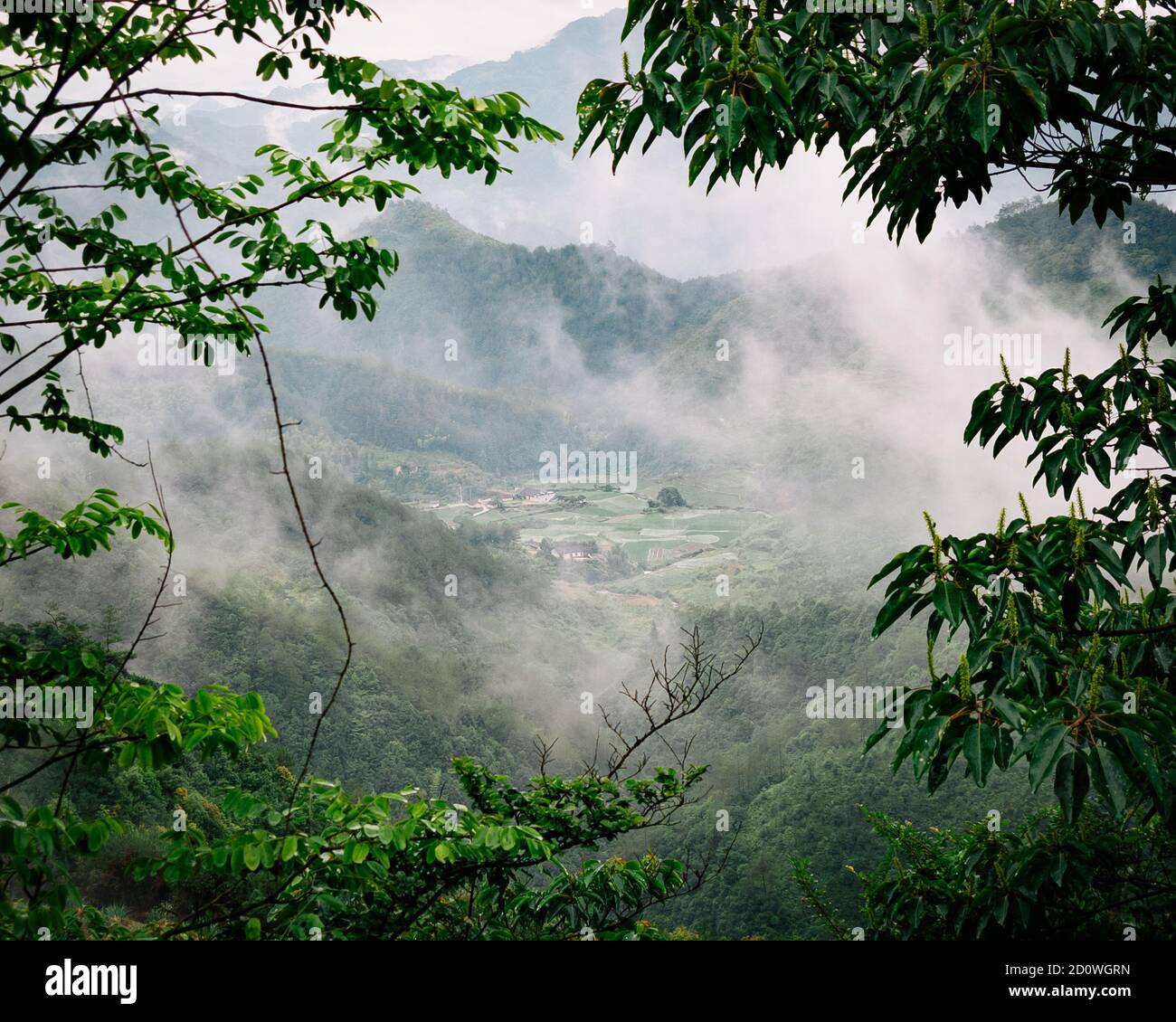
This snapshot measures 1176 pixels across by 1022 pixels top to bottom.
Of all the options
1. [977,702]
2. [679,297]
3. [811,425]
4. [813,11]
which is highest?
[679,297]

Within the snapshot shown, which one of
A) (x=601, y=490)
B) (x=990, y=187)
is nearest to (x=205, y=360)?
(x=990, y=187)

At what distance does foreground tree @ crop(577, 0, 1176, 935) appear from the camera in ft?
4.88

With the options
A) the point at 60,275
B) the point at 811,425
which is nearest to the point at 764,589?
the point at 811,425

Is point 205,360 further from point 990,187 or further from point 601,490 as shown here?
point 601,490

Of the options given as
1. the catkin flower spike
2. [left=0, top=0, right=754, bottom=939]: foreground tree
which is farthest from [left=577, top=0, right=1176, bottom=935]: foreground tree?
[left=0, top=0, right=754, bottom=939]: foreground tree

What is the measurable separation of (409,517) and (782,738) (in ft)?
72.8

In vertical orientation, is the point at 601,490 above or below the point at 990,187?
above

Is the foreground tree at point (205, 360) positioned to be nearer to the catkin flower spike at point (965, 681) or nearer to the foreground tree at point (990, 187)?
→ the foreground tree at point (990, 187)

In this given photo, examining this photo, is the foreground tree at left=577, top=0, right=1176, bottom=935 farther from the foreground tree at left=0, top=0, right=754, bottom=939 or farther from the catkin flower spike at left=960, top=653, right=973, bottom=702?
the foreground tree at left=0, top=0, right=754, bottom=939

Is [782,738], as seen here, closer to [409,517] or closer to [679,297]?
[409,517]

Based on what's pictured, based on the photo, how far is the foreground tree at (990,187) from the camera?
149 centimetres

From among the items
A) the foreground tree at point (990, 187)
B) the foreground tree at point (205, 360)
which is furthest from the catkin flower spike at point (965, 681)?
the foreground tree at point (205, 360)

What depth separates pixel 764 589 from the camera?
148 ft

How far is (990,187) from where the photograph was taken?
6.56ft
